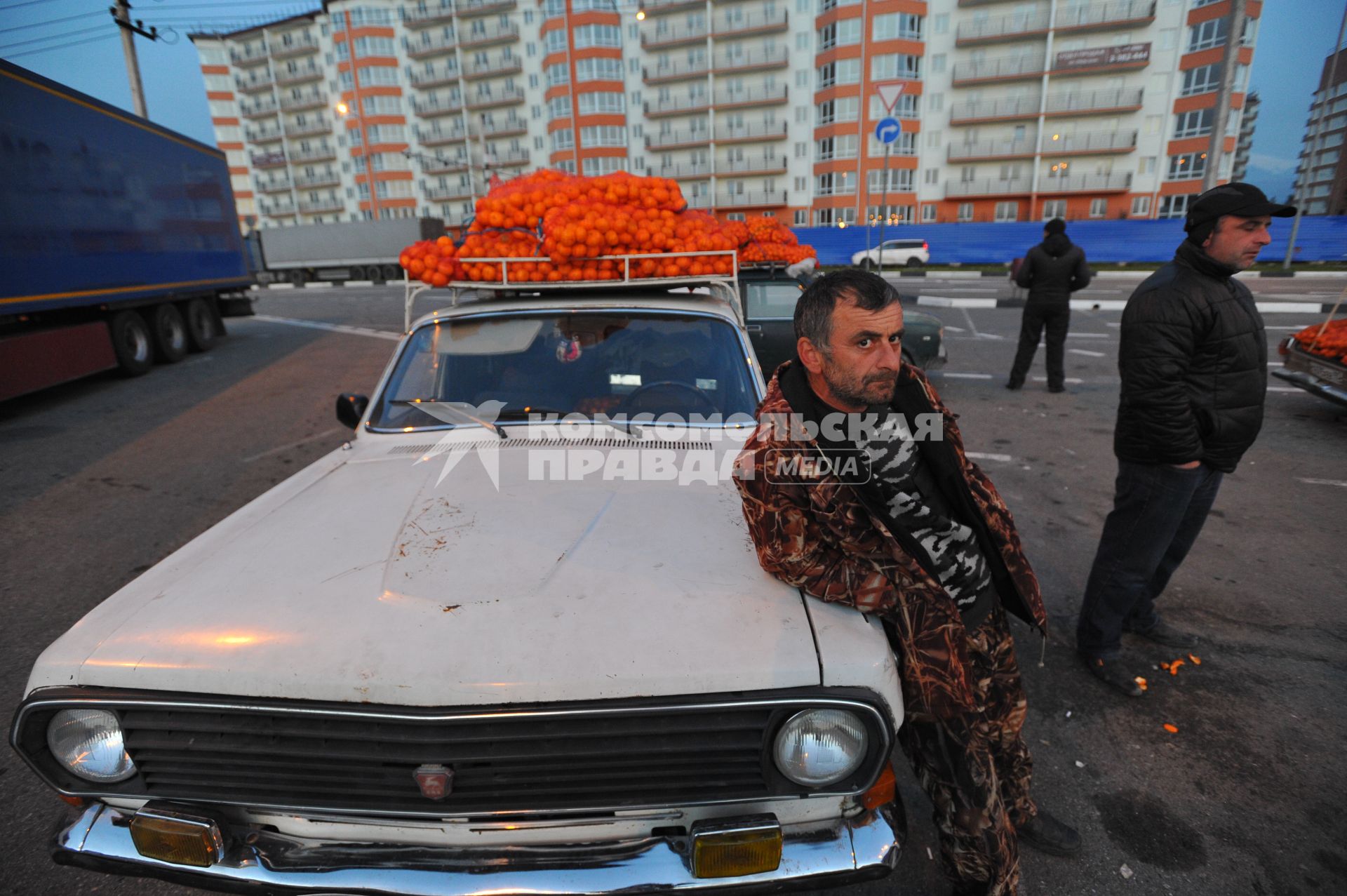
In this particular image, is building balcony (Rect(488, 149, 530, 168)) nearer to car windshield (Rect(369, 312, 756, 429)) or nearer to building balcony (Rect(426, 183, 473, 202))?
building balcony (Rect(426, 183, 473, 202))

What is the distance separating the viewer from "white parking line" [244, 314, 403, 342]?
565 inches

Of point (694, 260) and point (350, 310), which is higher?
point (694, 260)

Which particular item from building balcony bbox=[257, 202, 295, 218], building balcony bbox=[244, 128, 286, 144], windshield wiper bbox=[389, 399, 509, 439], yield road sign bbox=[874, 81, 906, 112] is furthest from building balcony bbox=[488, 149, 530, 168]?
windshield wiper bbox=[389, 399, 509, 439]

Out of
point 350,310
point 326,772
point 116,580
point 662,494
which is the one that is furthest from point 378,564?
point 350,310

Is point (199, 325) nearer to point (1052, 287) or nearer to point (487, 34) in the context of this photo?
point (1052, 287)

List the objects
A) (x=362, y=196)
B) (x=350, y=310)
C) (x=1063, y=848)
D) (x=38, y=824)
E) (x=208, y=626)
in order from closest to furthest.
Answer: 1. (x=208, y=626)
2. (x=1063, y=848)
3. (x=38, y=824)
4. (x=350, y=310)
5. (x=362, y=196)

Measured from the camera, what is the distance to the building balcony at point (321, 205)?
204ft

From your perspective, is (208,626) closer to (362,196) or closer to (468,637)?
(468,637)

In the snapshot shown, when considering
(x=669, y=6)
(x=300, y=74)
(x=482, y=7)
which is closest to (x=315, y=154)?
(x=300, y=74)

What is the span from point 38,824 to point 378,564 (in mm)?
1840

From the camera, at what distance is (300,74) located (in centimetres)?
6153

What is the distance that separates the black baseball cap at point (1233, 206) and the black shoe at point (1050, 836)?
227cm

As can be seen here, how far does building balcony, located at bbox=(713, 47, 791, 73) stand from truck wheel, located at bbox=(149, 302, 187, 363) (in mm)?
45484

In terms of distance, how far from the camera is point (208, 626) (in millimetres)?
1632
